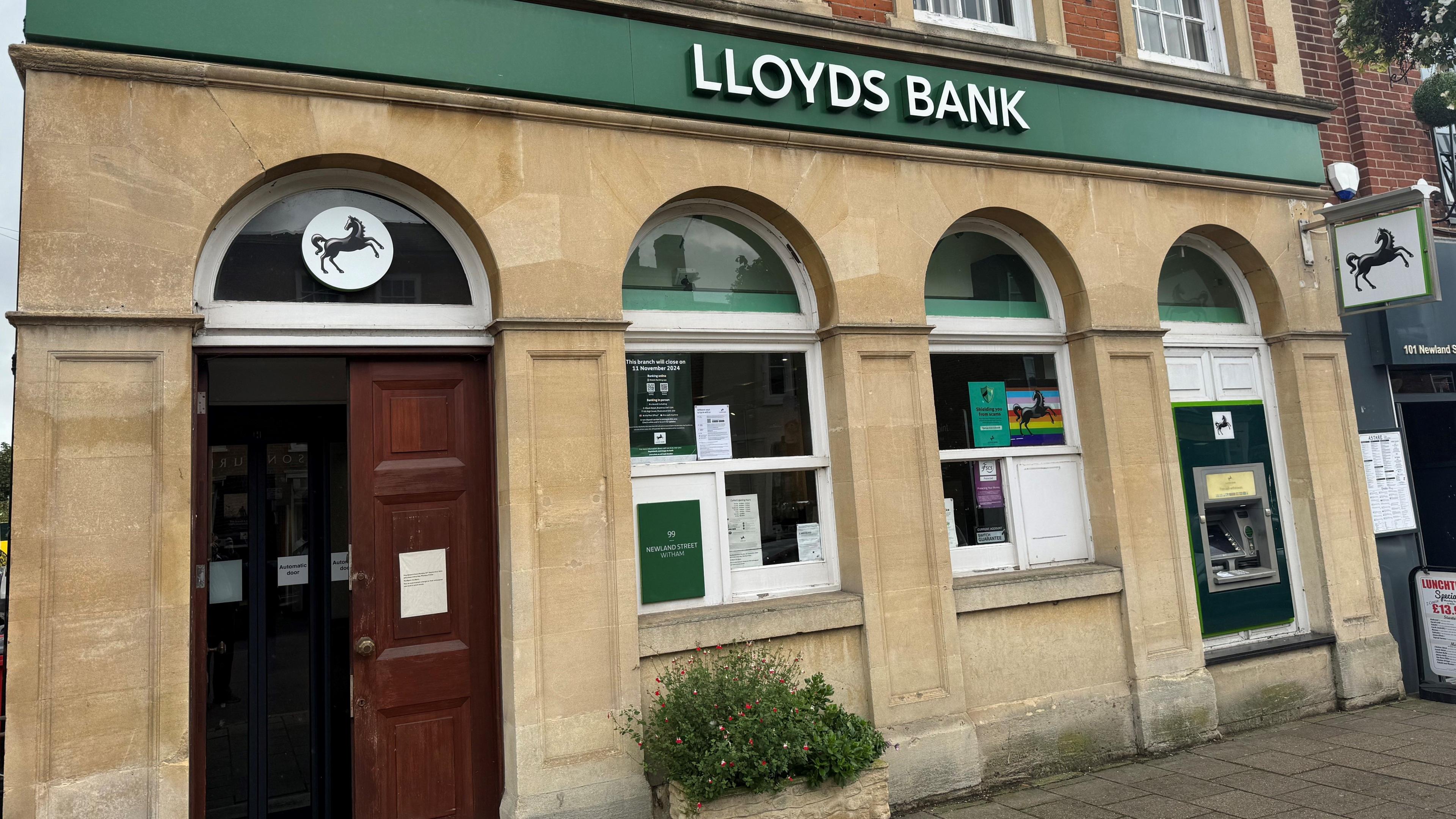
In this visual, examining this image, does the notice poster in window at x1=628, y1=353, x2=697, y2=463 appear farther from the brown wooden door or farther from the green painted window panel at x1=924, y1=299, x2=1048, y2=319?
the green painted window panel at x1=924, y1=299, x2=1048, y2=319

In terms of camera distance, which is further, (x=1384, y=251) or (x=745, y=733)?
(x=1384, y=251)

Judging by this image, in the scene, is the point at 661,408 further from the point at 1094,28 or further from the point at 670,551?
the point at 1094,28

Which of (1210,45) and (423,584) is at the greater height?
(1210,45)

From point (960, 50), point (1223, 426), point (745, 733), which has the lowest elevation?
point (745, 733)

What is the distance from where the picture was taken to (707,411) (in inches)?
229

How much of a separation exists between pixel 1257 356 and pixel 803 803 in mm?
6062

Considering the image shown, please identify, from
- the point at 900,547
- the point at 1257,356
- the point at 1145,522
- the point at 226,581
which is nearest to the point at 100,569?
the point at 226,581

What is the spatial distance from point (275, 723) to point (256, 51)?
4445 millimetres

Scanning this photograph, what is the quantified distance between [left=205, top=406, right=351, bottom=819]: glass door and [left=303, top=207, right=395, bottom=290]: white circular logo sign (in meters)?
1.46

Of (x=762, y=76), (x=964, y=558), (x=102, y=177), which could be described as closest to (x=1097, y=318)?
(x=964, y=558)

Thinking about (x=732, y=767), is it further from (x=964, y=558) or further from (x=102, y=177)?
(x=102, y=177)

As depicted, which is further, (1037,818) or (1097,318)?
(1097,318)

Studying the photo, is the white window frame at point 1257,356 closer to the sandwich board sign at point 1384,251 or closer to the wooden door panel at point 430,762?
the sandwich board sign at point 1384,251

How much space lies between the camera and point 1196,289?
787cm
